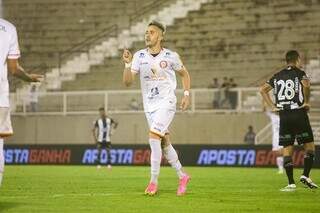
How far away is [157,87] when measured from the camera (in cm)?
1503

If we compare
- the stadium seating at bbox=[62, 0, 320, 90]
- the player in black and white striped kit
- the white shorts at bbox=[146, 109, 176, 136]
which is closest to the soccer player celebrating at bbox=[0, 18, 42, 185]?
the white shorts at bbox=[146, 109, 176, 136]

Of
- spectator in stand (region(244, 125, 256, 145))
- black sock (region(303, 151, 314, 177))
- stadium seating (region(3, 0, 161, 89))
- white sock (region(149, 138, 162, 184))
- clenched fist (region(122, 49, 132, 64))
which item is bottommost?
spectator in stand (region(244, 125, 256, 145))

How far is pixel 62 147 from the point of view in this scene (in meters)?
35.6

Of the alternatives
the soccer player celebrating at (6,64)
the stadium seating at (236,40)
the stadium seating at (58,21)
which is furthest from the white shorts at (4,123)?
the stadium seating at (58,21)

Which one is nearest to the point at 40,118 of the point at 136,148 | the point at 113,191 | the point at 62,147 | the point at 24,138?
the point at 24,138

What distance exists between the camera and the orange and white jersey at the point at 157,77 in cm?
1502

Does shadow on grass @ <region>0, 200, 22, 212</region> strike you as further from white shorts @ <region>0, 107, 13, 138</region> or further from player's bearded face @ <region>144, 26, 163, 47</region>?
player's bearded face @ <region>144, 26, 163, 47</region>

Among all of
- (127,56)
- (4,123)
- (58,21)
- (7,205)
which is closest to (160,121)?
(127,56)

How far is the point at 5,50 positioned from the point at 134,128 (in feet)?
87.8

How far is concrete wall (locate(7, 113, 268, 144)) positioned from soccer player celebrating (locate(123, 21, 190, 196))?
820 inches

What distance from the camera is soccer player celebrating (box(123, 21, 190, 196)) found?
1484 cm

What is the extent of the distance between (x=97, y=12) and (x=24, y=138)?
9.14 metres

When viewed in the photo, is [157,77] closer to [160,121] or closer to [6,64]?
[160,121]

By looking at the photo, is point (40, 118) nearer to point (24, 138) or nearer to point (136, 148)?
point (24, 138)
